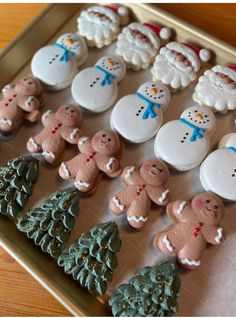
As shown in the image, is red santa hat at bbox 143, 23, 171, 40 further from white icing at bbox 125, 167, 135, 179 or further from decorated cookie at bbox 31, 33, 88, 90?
white icing at bbox 125, 167, 135, 179

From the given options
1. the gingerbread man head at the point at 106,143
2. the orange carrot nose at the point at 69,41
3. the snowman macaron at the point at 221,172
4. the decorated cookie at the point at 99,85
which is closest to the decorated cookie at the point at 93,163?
the gingerbread man head at the point at 106,143

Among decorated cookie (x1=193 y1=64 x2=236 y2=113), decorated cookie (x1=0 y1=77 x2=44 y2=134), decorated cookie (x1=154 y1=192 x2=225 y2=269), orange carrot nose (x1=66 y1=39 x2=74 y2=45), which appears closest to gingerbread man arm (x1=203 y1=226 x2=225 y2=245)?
decorated cookie (x1=154 y1=192 x2=225 y2=269)

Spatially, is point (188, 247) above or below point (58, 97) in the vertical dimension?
below

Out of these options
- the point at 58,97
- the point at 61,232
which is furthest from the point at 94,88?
the point at 61,232

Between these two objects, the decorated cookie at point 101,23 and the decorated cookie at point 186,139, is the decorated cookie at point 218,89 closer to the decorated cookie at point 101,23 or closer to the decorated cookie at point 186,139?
the decorated cookie at point 186,139

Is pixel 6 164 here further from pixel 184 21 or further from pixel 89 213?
pixel 184 21

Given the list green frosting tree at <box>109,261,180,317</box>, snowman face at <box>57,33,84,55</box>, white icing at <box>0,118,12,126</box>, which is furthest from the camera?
snowman face at <box>57,33,84,55</box>
